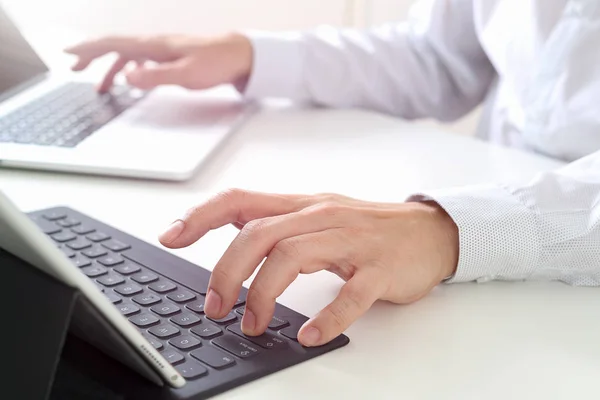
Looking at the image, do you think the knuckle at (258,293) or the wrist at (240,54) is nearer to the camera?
the knuckle at (258,293)

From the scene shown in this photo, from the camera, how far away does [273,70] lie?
96cm

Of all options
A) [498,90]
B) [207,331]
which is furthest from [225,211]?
[498,90]

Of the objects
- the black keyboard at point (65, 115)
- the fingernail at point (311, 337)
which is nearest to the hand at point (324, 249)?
the fingernail at point (311, 337)

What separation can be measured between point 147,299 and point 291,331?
96 mm

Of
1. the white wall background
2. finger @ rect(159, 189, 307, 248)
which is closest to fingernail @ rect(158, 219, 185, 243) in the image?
finger @ rect(159, 189, 307, 248)

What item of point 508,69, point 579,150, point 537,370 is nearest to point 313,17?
point 508,69

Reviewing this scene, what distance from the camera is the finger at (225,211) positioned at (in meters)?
0.52

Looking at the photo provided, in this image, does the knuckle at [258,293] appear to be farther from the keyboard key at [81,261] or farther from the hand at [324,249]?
the keyboard key at [81,261]

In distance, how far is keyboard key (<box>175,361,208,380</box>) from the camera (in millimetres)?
406

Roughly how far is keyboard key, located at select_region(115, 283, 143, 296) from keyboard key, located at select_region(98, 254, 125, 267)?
0.13 ft

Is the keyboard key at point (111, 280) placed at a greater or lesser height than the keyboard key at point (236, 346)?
lesser

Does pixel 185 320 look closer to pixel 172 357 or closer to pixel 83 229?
pixel 172 357

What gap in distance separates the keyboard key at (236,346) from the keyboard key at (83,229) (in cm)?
19

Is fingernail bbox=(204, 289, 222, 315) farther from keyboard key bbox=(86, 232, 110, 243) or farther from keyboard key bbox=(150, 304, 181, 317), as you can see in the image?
keyboard key bbox=(86, 232, 110, 243)
